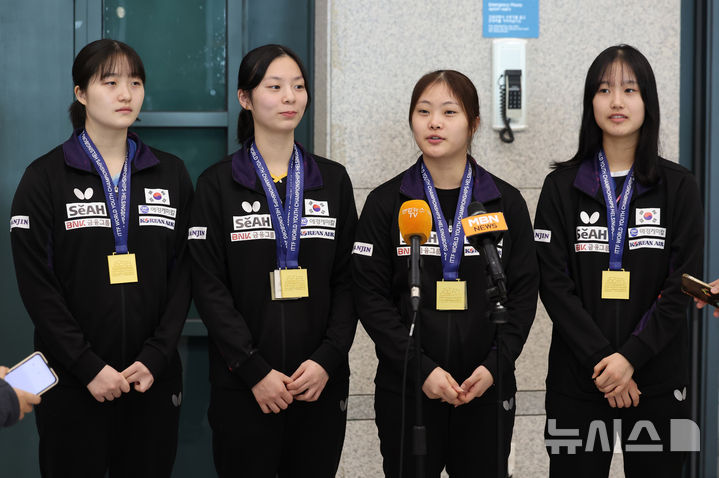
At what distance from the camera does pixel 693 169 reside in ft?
13.0

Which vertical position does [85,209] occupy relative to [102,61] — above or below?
below

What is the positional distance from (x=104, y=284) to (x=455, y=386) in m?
1.32

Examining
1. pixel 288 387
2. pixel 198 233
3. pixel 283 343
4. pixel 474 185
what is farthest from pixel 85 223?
pixel 474 185

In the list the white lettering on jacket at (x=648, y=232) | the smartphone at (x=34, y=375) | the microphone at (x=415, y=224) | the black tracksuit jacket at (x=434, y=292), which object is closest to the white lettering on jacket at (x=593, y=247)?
the white lettering on jacket at (x=648, y=232)

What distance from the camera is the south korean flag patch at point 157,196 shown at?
2.79 meters

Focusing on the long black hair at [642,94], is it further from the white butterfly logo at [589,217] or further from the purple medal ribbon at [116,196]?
the purple medal ribbon at [116,196]

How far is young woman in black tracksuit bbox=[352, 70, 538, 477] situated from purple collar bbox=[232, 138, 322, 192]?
0.24 metres

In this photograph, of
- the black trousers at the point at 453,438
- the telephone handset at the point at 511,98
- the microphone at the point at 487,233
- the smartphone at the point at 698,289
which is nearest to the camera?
the microphone at the point at 487,233

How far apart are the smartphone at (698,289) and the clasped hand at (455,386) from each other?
77 centimetres

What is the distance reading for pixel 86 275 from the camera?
267 centimetres

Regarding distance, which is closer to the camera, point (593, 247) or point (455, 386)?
point (455, 386)

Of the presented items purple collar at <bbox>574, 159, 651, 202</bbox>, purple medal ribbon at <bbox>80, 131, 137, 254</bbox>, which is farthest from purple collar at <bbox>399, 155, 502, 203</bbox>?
purple medal ribbon at <bbox>80, 131, 137, 254</bbox>

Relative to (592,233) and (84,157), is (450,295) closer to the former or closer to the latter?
(592,233)

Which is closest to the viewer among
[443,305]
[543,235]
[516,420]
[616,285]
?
[443,305]
